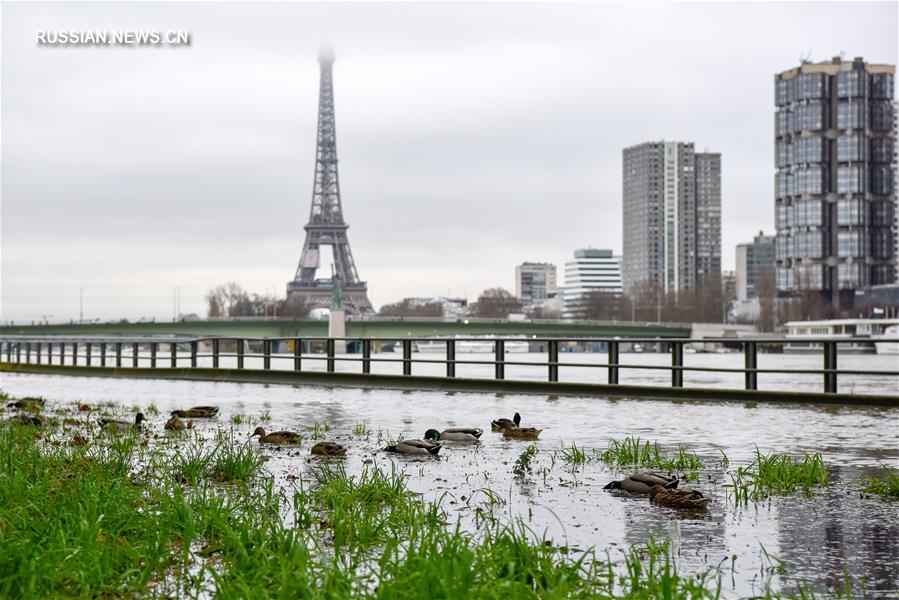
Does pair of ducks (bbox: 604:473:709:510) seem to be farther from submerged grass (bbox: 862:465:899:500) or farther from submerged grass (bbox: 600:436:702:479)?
submerged grass (bbox: 862:465:899:500)

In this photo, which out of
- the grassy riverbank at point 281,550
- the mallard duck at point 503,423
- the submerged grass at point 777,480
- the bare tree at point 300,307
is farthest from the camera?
the bare tree at point 300,307

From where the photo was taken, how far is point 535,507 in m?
7.82

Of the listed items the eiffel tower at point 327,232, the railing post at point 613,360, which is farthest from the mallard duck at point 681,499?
the eiffel tower at point 327,232

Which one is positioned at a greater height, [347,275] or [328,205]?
[328,205]

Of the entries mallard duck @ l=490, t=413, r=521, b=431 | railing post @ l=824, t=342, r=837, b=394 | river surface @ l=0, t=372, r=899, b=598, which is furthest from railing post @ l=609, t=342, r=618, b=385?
mallard duck @ l=490, t=413, r=521, b=431

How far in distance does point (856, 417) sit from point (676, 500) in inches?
404

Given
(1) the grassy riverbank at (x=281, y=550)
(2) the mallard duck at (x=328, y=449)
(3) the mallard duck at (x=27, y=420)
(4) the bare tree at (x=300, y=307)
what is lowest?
(3) the mallard duck at (x=27, y=420)

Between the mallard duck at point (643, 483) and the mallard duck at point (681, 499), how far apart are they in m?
0.26

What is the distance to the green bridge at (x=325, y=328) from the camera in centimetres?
11244

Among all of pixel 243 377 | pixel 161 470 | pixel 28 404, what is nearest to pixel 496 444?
pixel 161 470

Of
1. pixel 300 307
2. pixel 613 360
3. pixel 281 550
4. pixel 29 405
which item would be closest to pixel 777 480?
pixel 281 550

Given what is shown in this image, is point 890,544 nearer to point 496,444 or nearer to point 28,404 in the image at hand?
point 496,444

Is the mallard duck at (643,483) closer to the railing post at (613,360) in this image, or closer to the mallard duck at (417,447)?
the mallard duck at (417,447)

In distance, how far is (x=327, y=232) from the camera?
13612 cm
